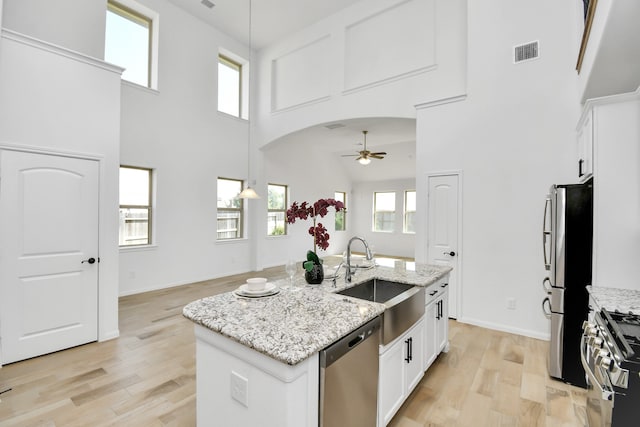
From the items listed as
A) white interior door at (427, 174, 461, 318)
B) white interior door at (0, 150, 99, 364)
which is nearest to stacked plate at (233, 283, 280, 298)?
white interior door at (0, 150, 99, 364)

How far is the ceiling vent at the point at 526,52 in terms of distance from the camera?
12.2 feet

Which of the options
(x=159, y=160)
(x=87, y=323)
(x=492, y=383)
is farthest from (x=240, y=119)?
(x=492, y=383)

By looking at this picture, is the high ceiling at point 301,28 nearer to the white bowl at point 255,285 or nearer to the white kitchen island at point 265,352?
the white bowl at point 255,285

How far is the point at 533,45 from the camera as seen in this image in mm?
3744

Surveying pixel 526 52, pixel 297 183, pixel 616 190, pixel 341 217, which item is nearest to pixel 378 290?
pixel 616 190

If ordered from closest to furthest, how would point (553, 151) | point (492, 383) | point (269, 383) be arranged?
point (269, 383), point (492, 383), point (553, 151)

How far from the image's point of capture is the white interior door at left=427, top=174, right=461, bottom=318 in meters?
4.23

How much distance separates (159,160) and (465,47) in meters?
5.28

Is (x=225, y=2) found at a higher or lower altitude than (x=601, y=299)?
higher

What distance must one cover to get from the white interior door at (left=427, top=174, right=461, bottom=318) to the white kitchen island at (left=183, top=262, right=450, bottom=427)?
2873 mm

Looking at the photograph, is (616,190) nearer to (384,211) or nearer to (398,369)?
(398,369)

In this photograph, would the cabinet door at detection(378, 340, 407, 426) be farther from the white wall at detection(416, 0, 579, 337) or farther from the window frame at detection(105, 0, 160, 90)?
the window frame at detection(105, 0, 160, 90)

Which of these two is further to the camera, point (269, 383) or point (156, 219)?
point (156, 219)

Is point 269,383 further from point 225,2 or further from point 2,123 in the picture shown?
point 225,2
